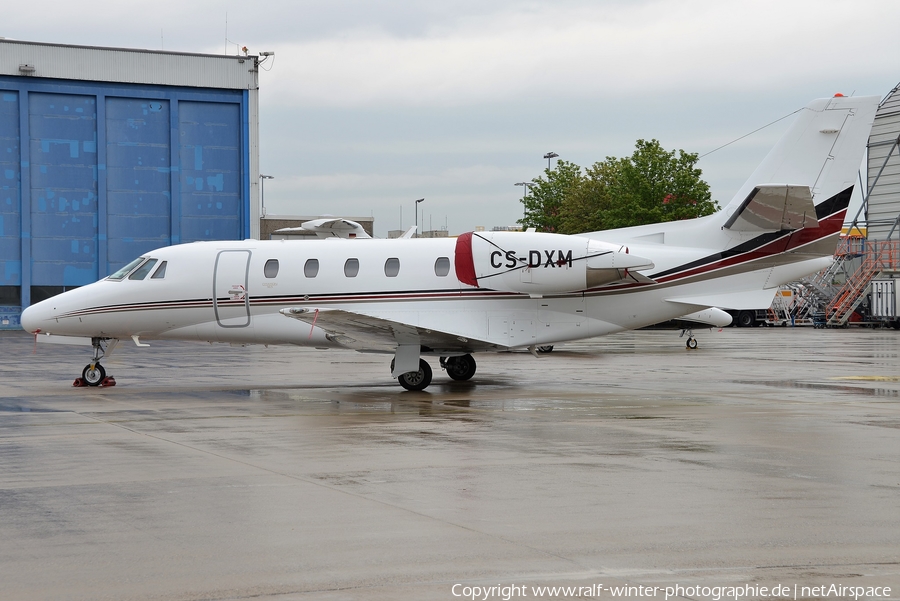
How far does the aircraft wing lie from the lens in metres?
17.4

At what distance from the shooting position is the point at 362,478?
955 centimetres

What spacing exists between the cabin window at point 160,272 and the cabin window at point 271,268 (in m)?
2.28

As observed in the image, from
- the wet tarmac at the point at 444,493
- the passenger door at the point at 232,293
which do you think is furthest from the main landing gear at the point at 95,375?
the passenger door at the point at 232,293

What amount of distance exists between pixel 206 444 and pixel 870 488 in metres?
7.66

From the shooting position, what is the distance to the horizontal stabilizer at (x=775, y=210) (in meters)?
17.3

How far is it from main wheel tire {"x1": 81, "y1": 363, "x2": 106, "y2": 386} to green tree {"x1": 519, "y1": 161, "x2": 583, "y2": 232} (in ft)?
207

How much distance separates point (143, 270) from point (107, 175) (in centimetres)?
3231

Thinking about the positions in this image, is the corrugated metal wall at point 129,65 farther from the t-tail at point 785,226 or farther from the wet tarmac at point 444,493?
the t-tail at point 785,226

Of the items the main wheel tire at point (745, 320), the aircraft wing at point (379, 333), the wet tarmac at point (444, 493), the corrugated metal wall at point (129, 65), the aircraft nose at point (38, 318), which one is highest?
the corrugated metal wall at point (129, 65)

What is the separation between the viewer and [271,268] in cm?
1992

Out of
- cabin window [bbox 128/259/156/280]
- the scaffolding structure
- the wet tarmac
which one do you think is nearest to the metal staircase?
the scaffolding structure

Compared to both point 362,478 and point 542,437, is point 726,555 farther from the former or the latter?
point 542,437

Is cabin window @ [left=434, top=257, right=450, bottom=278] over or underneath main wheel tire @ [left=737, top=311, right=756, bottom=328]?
over

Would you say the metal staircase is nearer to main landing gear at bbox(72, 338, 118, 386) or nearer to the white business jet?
the white business jet
